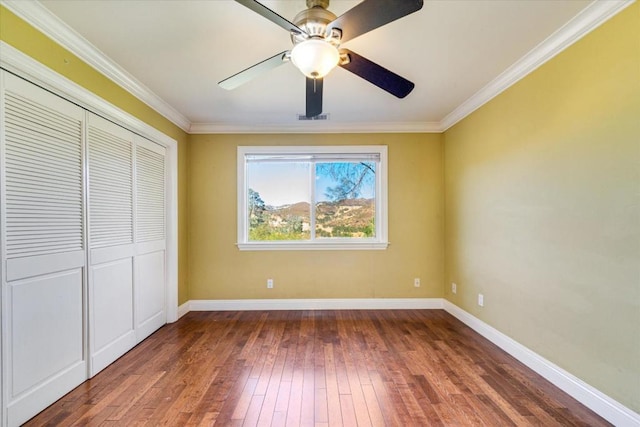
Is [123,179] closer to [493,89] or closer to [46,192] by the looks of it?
[46,192]

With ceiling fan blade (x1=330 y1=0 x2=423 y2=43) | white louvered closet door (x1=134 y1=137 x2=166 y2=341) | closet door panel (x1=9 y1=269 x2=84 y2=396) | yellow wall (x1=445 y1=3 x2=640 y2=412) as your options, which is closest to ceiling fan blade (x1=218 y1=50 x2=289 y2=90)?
ceiling fan blade (x1=330 y1=0 x2=423 y2=43)

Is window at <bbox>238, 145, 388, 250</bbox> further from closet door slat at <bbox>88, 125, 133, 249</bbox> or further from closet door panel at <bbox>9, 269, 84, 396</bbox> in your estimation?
closet door panel at <bbox>9, 269, 84, 396</bbox>

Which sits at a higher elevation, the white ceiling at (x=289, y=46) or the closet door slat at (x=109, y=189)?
the white ceiling at (x=289, y=46)

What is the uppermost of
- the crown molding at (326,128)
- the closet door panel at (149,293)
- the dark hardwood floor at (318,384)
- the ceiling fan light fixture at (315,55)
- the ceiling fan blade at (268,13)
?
the crown molding at (326,128)

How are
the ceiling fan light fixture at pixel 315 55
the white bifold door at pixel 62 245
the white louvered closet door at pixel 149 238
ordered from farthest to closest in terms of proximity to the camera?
1. the white louvered closet door at pixel 149 238
2. the white bifold door at pixel 62 245
3. the ceiling fan light fixture at pixel 315 55

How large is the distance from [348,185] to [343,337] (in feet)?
6.25

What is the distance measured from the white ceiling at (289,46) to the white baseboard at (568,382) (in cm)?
223

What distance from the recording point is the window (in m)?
3.89

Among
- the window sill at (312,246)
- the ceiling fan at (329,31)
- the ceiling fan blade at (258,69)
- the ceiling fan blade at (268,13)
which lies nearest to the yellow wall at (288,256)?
the window sill at (312,246)

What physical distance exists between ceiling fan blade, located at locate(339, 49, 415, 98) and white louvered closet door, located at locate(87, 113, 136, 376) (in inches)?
78.7

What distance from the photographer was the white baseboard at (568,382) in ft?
5.38

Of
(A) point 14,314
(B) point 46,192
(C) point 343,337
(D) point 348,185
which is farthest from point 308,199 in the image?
(A) point 14,314

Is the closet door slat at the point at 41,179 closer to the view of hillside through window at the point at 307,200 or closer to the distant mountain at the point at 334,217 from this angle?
the view of hillside through window at the point at 307,200

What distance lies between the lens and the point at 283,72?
2.42 metres
